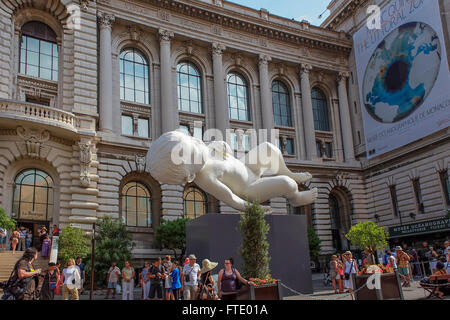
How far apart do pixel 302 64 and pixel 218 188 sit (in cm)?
2964

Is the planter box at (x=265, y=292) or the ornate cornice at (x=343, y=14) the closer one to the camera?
the planter box at (x=265, y=292)

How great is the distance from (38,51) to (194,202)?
48.7 feet

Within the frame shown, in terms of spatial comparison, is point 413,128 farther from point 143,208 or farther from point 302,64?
point 143,208

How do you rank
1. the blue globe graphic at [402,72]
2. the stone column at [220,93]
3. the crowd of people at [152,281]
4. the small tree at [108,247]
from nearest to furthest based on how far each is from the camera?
1. the crowd of people at [152,281]
2. the small tree at [108,247]
3. the blue globe graphic at [402,72]
4. the stone column at [220,93]

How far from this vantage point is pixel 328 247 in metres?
36.3

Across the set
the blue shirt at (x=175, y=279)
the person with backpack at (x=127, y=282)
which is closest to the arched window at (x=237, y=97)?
the person with backpack at (x=127, y=282)

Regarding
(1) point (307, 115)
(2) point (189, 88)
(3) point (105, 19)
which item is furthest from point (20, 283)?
(1) point (307, 115)

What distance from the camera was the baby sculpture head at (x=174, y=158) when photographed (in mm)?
12430

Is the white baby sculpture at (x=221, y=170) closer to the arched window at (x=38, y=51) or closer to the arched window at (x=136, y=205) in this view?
the arched window at (x=136, y=205)

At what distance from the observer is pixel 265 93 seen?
3797 centimetres

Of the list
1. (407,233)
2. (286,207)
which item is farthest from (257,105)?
(407,233)

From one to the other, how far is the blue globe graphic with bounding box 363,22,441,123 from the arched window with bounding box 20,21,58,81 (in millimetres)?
25739

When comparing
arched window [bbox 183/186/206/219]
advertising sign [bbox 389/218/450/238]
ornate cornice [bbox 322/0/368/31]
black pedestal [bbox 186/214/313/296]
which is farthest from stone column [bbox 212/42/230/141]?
black pedestal [bbox 186/214/313/296]

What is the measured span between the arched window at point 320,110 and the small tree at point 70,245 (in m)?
25.2
